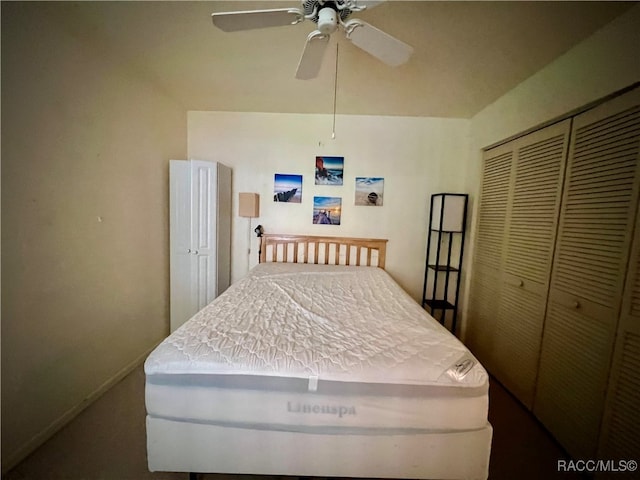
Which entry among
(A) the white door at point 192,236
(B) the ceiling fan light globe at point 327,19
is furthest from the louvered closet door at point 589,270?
(A) the white door at point 192,236

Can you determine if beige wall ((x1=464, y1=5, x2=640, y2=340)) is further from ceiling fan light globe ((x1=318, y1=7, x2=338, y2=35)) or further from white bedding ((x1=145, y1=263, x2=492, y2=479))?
white bedding ((x1=145, y1=263, x2=492, y2=479))

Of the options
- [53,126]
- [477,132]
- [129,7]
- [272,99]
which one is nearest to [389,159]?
[477,132]

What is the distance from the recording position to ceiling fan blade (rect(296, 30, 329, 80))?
1.14 meters

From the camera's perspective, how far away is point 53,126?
1.45m

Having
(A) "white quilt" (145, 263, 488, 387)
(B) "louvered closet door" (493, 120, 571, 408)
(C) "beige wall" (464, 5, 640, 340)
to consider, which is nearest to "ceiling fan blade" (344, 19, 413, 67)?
(C) "beige wall" (464, 5, 640, 340)

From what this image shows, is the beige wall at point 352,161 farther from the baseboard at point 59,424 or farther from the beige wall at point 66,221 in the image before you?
the baseboard at point 59,424

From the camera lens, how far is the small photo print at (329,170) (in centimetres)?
285

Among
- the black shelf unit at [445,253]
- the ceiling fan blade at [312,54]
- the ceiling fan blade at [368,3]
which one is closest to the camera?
the ceiling fan blade at [368,3]

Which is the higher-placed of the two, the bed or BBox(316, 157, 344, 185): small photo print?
BBox(316, 157, 344, 185): small photo print

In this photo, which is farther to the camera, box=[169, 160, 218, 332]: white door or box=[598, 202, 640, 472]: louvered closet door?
box=[169, 160, 218, 332]: white door

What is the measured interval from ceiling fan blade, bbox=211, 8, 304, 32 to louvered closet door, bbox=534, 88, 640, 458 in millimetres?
1773

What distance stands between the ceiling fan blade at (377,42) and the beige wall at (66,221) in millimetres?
1765

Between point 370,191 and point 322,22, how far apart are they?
1.97 meters

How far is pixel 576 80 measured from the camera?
151cm
